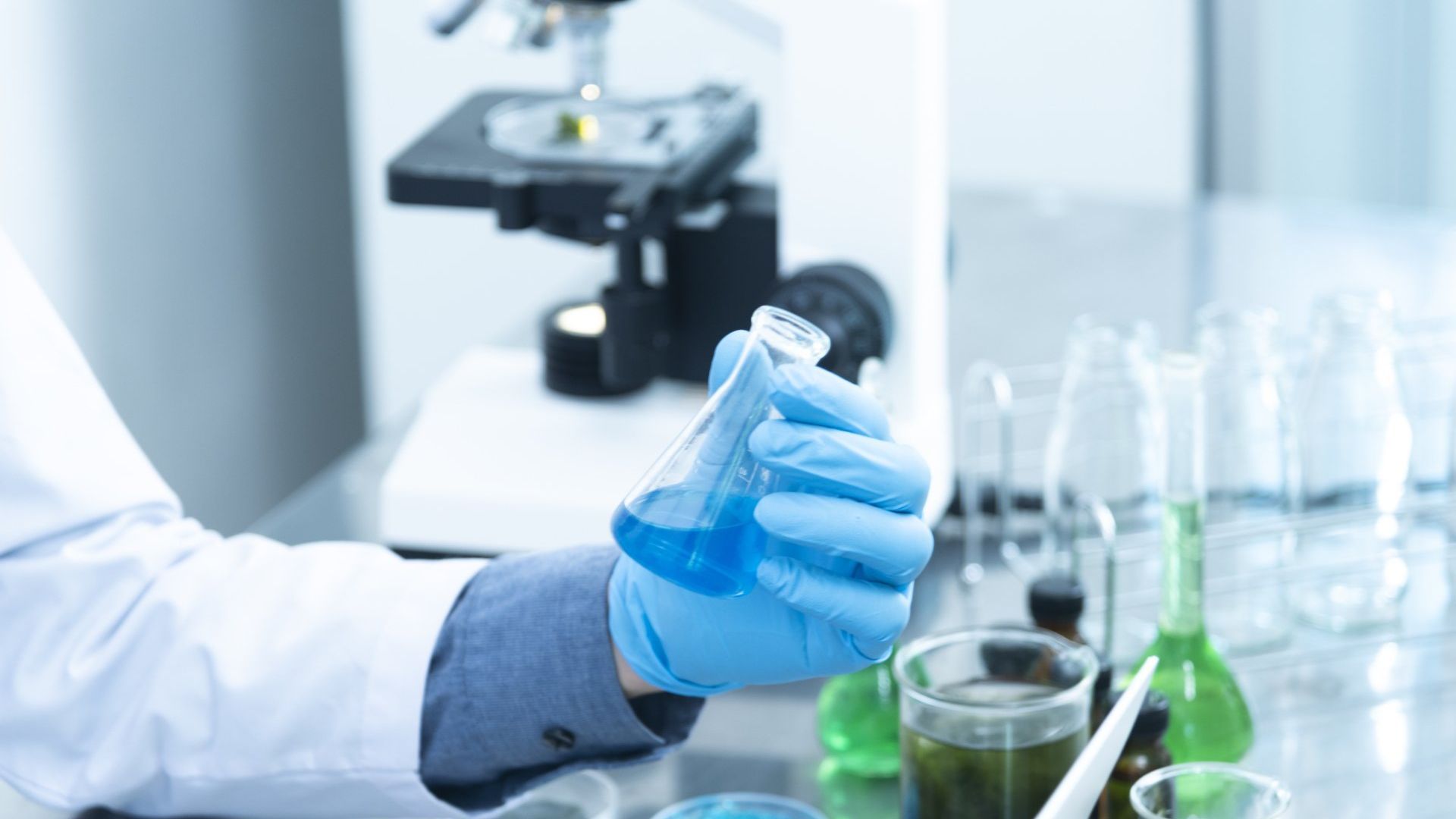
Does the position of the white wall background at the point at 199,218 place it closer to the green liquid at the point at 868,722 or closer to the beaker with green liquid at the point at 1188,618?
the green liquid at the point at 868,722

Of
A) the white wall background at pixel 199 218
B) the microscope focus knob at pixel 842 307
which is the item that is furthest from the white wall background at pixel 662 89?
the microscope focus knob at pixel 842 307

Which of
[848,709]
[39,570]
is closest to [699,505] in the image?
[848,709]

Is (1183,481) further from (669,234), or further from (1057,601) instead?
(669,234)

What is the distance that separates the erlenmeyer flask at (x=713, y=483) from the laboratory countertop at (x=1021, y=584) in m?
0.33

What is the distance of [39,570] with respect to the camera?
106 cm

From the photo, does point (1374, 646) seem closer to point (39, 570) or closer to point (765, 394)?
point (765, 394)

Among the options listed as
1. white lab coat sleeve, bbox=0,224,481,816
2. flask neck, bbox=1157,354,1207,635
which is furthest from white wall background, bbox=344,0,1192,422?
flask neck, bbox=1157,354,1207,635

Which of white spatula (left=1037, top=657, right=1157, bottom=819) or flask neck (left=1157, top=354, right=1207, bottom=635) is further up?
flask neck (left=1157, top=354, right=1207, bottom=635)

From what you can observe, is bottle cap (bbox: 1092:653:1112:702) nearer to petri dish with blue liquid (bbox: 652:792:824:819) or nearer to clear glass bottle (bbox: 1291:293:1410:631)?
petri dish with blue liquid (bbox: 652:792:824:819)

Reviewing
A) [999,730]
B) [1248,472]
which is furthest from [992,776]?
[1248,472]

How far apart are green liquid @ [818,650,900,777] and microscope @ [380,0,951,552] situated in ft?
0.93

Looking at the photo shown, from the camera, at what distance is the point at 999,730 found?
2.94ft

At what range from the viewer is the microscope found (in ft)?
4.46

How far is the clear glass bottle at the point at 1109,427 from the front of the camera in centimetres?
123
